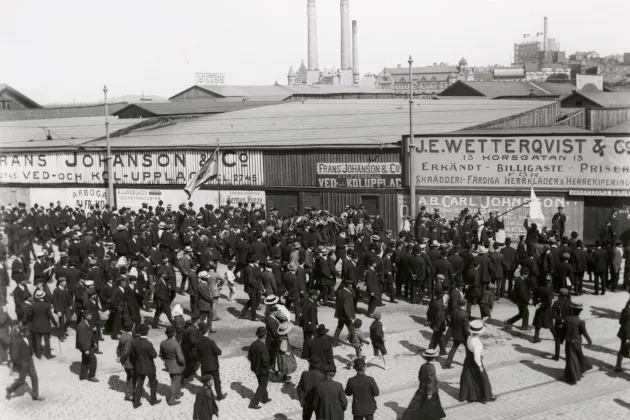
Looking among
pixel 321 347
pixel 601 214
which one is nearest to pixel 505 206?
pixel 601 214

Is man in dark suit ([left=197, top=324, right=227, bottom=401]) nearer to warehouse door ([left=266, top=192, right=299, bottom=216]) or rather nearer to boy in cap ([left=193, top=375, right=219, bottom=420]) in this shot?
boy in cap ([left=193, top=375, right=219, bottom=420])

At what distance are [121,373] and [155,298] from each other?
105 inches

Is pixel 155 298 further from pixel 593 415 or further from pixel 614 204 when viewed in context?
pixel 614 204

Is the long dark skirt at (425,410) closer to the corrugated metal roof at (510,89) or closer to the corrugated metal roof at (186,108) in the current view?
the corrugated metal roof at (186,108)

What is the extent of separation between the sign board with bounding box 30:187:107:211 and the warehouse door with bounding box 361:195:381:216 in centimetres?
1592

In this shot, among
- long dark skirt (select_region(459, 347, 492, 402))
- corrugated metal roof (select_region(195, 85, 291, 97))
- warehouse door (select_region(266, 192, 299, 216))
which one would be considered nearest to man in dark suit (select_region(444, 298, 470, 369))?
long dark skirt (select_region(459, 347, 492, 402))

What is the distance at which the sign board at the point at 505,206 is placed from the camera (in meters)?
28.1

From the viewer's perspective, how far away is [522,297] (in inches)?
648

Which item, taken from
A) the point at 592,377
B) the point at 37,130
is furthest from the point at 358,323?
the point at 37,130

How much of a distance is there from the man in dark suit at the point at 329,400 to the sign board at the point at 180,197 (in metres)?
24.6

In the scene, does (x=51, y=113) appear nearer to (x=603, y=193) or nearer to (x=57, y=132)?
(x=57, y=132)

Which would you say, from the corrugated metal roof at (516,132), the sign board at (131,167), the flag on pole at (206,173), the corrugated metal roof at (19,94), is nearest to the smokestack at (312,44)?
the corrugated metal roof at (19,94)

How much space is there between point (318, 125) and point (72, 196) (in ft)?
50.7

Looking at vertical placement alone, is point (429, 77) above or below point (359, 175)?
above
